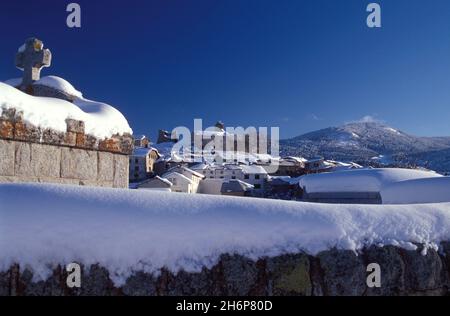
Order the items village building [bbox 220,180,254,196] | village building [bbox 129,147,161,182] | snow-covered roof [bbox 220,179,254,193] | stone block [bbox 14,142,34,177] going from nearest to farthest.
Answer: stone block [bbox 14,142,34,177]
village building [bbox 220,180,254,196]
snow-covered roof [bbox 220,179,254,193]
village building [bbox 129,147,161,182]

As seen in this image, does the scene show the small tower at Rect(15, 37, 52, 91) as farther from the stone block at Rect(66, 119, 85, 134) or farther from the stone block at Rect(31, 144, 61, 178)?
the stone block at Rect(31, 144, 61, 178)

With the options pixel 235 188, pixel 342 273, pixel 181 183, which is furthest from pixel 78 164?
pixel 235 188

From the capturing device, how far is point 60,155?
139 inches

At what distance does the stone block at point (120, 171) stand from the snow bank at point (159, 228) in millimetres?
1835

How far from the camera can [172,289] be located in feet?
6.83

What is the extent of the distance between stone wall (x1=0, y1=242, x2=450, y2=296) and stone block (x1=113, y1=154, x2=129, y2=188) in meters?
2.18

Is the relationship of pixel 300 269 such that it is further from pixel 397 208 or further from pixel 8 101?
pixel 8 101

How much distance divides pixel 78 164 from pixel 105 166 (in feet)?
1.05

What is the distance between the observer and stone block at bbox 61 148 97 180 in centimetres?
358

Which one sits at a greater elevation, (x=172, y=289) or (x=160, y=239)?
(x=160, y=239)

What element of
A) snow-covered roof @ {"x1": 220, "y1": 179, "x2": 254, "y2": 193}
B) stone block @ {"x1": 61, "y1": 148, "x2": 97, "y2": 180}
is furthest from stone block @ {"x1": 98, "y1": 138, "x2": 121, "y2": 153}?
snow-covered roof @ {"x1": 220, "y1": 179, "x2": 254, "y2": 193}

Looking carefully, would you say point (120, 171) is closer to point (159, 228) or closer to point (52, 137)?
point (52, 137)
